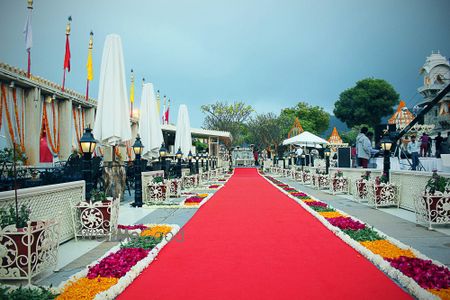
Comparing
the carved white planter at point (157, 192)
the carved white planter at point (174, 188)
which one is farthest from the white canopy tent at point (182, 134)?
the carved white planter at point (157, 192)

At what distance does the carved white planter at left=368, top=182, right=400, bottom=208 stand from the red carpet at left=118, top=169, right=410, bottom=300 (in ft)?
9.87

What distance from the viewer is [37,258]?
3.79 metres

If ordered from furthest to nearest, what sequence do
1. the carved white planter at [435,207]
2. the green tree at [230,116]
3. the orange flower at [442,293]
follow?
the green tree at [230,116] < the carved white planter at [435,207] < the orange flower at [442,293]

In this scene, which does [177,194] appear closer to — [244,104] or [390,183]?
[390,183]

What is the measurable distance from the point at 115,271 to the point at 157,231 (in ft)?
7.37

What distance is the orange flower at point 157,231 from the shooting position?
591 centimetres

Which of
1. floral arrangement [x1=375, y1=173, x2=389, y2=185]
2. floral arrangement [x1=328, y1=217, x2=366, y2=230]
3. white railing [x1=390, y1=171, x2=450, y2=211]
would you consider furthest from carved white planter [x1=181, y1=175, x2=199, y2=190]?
floral arrangement [x1=328, y1=217, x2=366, y2=230]

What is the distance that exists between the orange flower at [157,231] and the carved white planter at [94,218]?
565mm

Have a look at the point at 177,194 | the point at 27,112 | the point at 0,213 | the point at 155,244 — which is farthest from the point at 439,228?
the point at 27,112

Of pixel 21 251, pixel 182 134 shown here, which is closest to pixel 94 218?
pixel 21 251

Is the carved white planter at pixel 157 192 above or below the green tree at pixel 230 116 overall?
below

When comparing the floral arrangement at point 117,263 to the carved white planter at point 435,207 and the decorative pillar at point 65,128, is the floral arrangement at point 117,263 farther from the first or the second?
the decorative pillar at point 65,128

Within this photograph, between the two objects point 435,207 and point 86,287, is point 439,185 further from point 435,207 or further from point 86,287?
point 86,287

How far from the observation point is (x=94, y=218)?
19.0 feet
